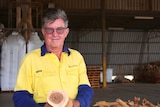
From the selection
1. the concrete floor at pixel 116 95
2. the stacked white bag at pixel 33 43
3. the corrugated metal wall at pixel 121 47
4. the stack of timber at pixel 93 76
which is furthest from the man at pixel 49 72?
the corrugated metal wall at pixel 121 47

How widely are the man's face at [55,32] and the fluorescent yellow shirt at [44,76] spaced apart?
0.33 ft

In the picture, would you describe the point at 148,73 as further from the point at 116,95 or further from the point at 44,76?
the point at 44,76

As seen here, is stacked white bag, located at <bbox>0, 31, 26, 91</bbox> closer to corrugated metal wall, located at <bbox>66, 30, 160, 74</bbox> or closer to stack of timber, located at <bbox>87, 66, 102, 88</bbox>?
stack of timber, located at <bbox>87, 66, 102, 88</bbox>

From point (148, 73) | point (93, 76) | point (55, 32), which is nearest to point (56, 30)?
point (55, 32)

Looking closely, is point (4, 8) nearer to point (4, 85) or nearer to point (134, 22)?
point (4, 85)

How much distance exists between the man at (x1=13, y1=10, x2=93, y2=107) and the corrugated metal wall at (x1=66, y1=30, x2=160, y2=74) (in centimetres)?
2085

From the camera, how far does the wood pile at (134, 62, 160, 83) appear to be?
1939 cm

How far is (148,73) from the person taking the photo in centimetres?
2089

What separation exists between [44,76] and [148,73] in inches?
778

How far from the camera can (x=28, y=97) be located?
72.2 inches

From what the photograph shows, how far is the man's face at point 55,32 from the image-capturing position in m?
1.88

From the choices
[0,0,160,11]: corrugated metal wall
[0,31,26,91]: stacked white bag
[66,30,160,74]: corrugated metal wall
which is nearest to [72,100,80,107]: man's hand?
[0,31,26,91]: stacked white bag

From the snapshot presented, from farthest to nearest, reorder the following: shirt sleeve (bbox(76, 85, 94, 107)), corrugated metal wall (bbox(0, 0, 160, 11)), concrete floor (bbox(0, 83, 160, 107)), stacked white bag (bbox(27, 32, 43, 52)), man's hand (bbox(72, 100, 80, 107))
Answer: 1. corrugated metal wall (bbox(0, 0, 160, 11))
2. concrete floor (bbox(0, 83, 160, 107))
3. stacked white bag (bbox(27, 32, 43, 52))
4. shirt sleeve (bbox(76, 85, 94, 107))
5. man's hand (bbox(72, 100, 80, 107))

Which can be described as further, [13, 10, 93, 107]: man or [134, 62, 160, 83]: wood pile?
[134, 62, 160, 83]: wood pile
